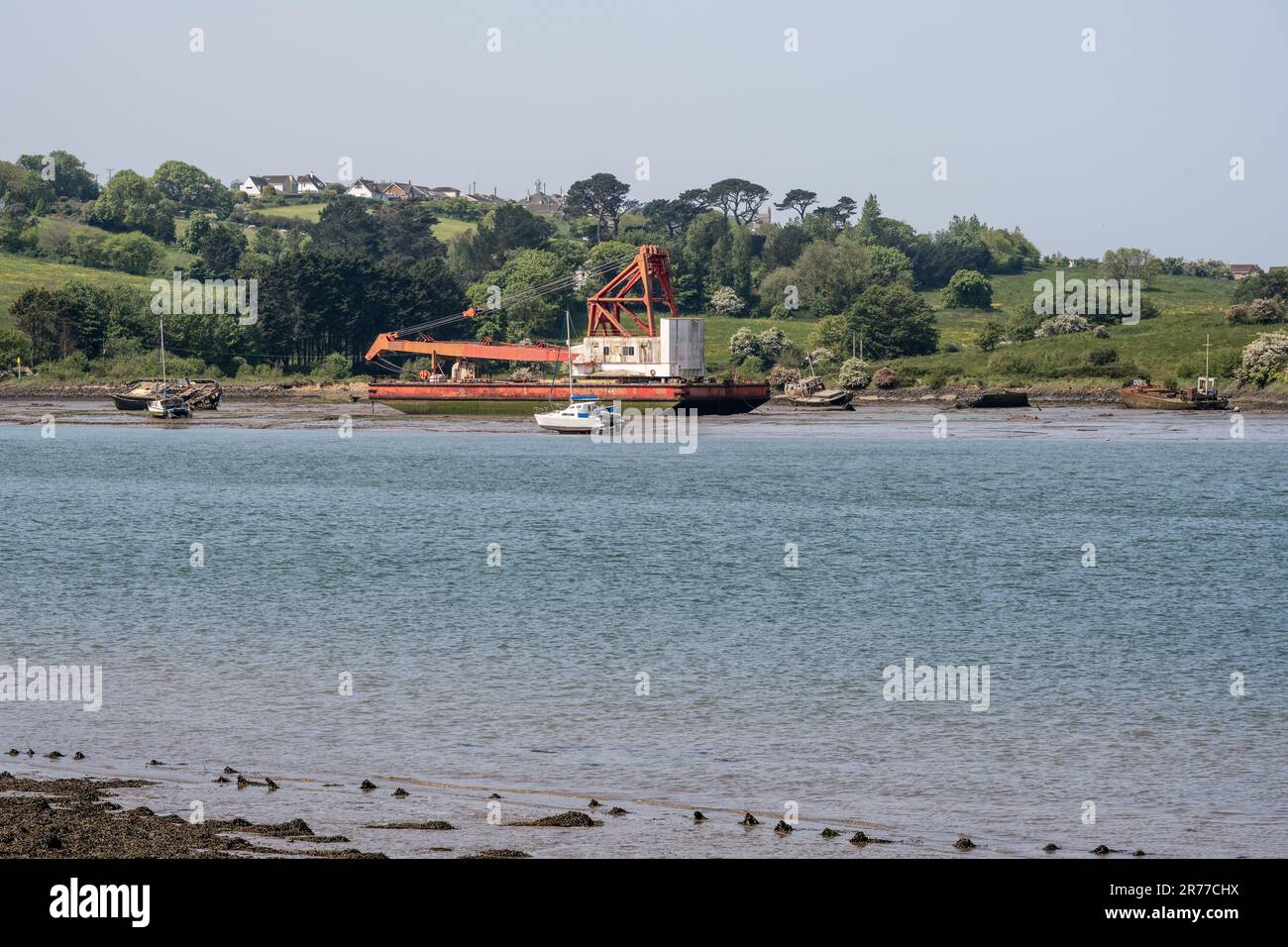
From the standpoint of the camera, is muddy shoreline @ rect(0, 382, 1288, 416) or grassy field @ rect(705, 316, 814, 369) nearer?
muddy shoreline @ rect(0, 382, 1288, 416)

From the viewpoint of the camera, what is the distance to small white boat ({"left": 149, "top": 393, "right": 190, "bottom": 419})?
126m

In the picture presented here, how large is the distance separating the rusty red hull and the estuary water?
51.3 m

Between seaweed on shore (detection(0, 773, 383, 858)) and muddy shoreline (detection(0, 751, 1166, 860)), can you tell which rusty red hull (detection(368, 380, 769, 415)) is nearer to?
muddy shoreline (detection(0, 751, 1166, 860))

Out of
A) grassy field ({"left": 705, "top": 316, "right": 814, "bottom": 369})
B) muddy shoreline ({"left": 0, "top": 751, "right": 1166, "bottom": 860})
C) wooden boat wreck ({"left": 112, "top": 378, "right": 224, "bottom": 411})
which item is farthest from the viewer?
grassy field ({"left": 705, "top": 316, "right": 814, "bottom": 369})

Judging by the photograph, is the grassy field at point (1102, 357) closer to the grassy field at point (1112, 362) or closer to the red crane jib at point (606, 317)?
the grassy field at point (1112, 362)

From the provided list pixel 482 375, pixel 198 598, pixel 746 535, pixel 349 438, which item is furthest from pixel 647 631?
pixel 482 375

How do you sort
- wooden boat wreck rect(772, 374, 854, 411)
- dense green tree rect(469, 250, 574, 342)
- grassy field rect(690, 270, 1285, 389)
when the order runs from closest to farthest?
wooden boat wreck rect(772, 374, 854, 411) → grassy field rect(690, 270, 1285, 389) → dense green tree rect(469, 250, 574, 342)

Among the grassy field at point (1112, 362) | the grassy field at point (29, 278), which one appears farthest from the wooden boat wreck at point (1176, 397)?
the grassy field at point (29, 278)

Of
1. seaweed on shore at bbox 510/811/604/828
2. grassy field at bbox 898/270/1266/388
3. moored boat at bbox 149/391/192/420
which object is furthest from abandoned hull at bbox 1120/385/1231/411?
seaweed on shore at bbox 510/811/604/828

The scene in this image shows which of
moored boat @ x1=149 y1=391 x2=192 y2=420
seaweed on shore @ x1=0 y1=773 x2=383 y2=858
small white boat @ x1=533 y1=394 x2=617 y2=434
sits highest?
moored boat @ x1=149 y1=391 x2=192 y2=420

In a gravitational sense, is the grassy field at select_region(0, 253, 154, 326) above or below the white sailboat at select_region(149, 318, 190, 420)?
above

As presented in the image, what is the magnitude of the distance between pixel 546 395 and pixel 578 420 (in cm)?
1595
